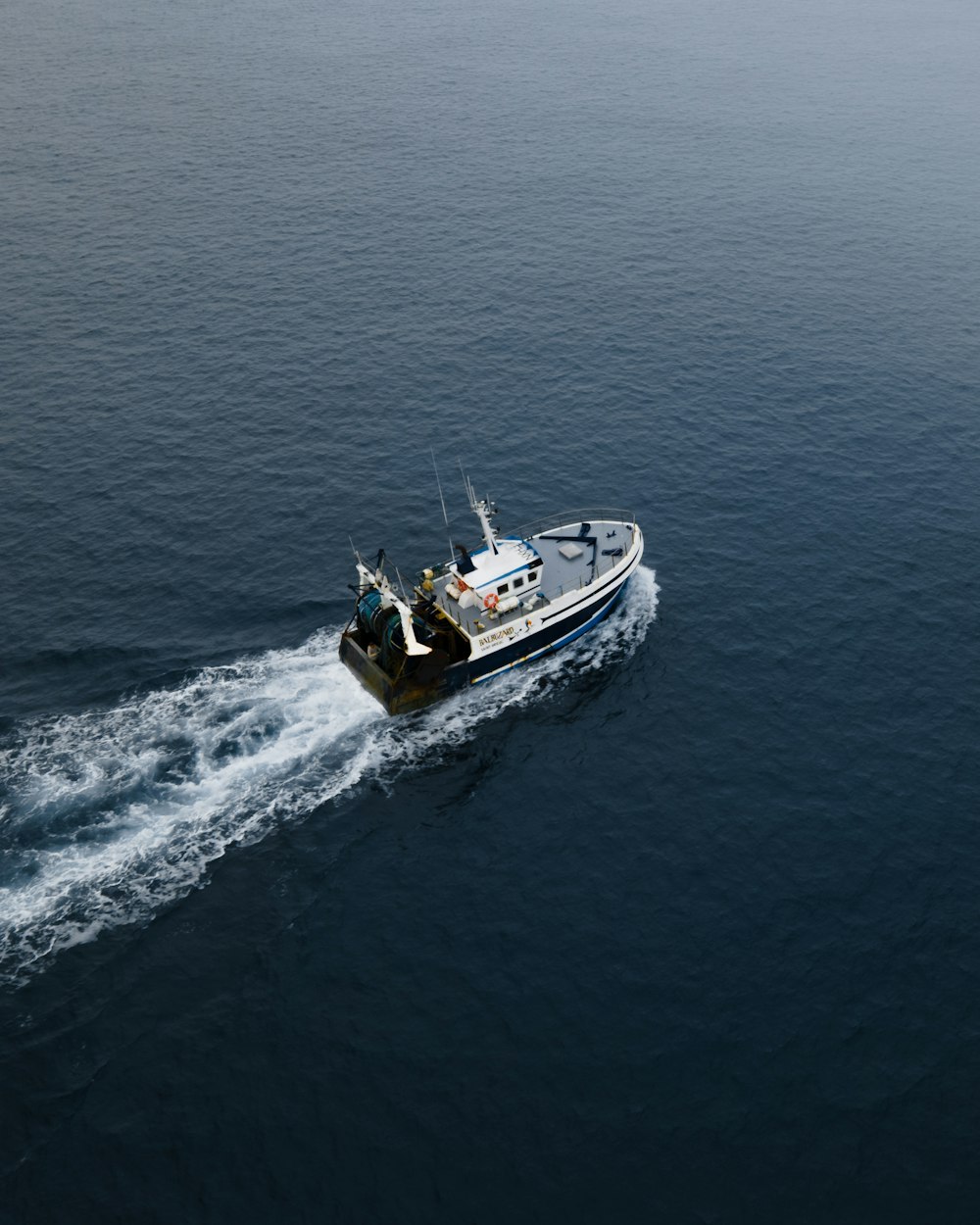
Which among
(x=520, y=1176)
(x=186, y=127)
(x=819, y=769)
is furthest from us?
(x=186, y=127)

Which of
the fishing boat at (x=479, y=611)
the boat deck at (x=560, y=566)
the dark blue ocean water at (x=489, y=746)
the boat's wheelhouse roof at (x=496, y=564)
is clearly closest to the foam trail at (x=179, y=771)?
the dark blue ocean water at (x=489, y=746)

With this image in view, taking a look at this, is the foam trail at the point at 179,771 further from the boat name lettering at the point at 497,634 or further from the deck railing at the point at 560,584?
the deck railing at the point at 560,584

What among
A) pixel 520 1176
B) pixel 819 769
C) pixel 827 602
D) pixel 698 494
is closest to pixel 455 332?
pixel 698 494

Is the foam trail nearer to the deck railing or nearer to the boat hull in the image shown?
the boat hull

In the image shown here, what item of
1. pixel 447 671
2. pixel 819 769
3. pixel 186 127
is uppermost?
pixel 186 127

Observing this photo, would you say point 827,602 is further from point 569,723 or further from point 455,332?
point 455,332

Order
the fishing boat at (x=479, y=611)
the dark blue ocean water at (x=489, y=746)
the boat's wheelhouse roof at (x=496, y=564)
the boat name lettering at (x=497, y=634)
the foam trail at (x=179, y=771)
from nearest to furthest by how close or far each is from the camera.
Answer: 1. the dark blue ocean water at (x=489, y=746)
2. the foam trail at (x=179, y=771)
3. the fishing boat at (x=479, y=611)
4. the boat name lettering at (x=497, y=634)
5. the boat's wheelhouse roof at (x=496, y=564)

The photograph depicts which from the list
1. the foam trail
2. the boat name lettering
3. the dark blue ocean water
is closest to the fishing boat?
the boat name lettering
